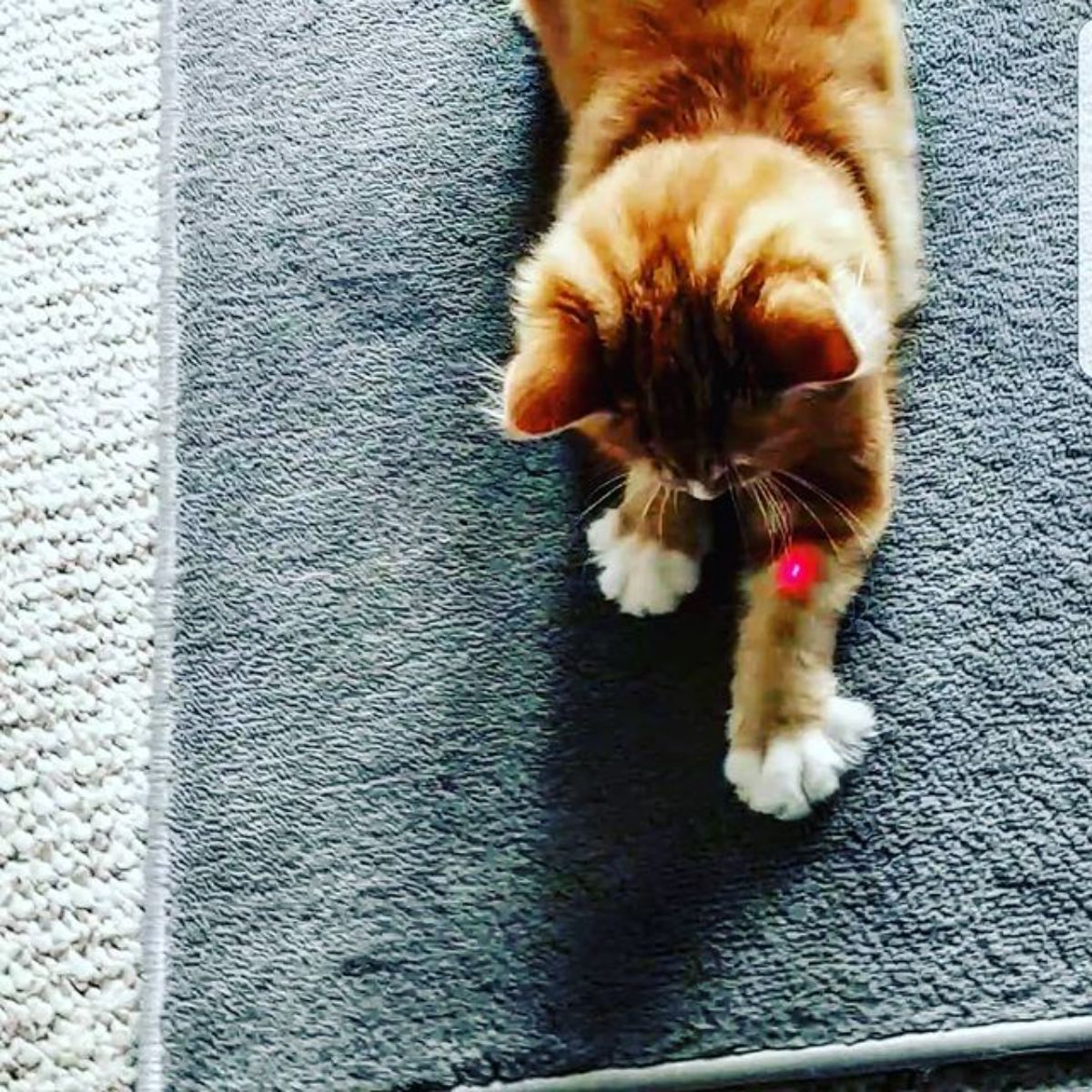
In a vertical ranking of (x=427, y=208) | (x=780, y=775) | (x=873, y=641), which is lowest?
(x=780, y=775)

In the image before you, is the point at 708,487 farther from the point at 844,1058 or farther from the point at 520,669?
the point at 844,1058

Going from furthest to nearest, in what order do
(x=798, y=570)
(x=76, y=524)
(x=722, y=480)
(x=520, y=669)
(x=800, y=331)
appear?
(x=76, y=524), (x=520, y=669), (x=798, y=570), (x=722, y=480), (x=800, y=331)

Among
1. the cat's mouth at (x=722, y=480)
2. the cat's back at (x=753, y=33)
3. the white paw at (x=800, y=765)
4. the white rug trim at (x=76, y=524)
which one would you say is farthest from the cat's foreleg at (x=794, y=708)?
the white rug trim at (x=76, y=524)

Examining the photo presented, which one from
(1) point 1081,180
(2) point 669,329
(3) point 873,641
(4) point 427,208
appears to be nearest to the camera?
(2) point 669,329

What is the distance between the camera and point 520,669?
4.59ft

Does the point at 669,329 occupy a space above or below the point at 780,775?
above

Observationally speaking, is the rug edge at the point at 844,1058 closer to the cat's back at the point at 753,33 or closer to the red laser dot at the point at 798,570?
the red laser dot at the point at 798,570

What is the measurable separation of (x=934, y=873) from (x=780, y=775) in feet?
0.47

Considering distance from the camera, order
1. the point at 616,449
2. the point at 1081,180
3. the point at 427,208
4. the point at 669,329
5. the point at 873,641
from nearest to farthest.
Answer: the point at 669,329 < the point at 616,449 < the point at 873,641 < the point at 1081,180 < the point at 427,208

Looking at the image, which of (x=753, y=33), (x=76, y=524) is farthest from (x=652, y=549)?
(x=76, y=524)

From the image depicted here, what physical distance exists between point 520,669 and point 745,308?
45cm

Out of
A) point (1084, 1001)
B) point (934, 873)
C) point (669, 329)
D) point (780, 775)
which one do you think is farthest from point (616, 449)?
point (1084, 1001)

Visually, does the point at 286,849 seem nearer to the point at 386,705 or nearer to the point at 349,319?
the point at 386,705

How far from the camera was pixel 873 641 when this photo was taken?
135 cm
